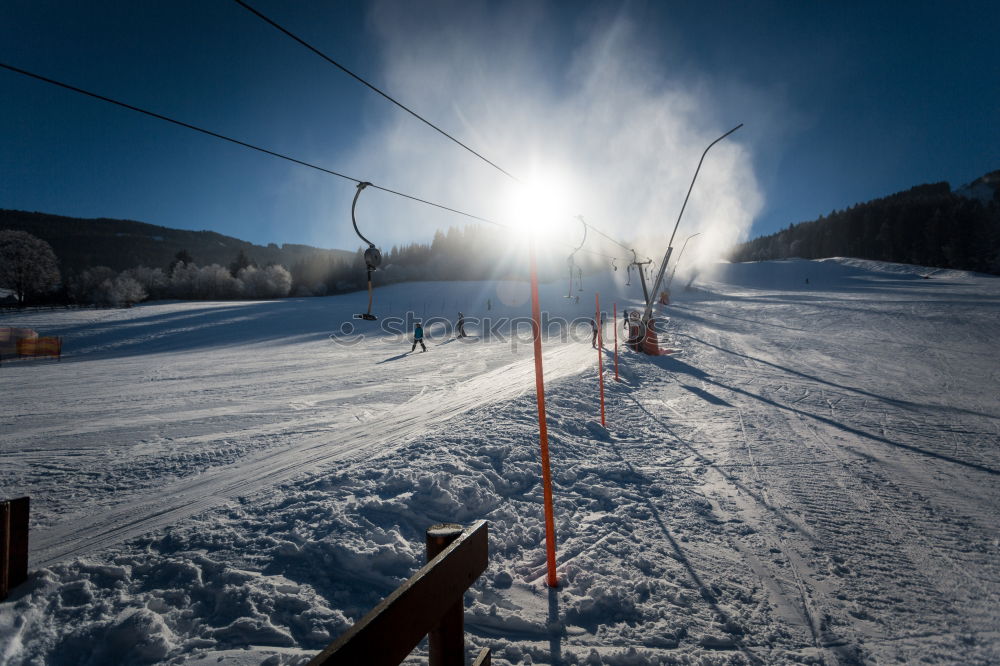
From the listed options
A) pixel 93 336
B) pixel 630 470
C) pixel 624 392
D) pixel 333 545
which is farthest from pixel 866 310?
pixel 93 336

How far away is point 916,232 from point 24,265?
14457 centimetres

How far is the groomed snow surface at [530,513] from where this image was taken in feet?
10.5

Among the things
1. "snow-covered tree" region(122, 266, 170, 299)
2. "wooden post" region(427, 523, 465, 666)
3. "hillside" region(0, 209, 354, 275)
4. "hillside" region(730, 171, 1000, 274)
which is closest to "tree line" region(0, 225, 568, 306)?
"snow-covered tree" region(122, 266, 170, 299)

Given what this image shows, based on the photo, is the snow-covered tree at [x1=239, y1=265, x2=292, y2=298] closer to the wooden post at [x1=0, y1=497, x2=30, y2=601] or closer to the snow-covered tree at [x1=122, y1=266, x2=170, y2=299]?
the snow-covered tree at [x1=122, y1=266, x2=170, y2=299]

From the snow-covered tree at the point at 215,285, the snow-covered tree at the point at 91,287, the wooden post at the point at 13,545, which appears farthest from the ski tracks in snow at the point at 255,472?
the snow-covered tree at the point at 215,285

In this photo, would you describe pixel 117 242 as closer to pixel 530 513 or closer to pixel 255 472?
pixel 255 472

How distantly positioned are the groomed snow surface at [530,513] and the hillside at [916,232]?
86603 millimetres

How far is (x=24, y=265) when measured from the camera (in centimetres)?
4662

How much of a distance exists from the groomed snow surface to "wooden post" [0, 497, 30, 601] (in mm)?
133

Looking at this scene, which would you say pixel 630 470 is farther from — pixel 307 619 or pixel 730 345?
pixel 730 345

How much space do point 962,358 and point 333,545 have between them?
70.1 ft

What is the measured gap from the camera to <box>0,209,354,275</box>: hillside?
110 metres

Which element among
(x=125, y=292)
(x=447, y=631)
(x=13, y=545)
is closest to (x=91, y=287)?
(x=125, y=292)

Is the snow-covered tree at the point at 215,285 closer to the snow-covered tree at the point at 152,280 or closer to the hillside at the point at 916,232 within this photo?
the snow-covered tree at the point at 152,280
